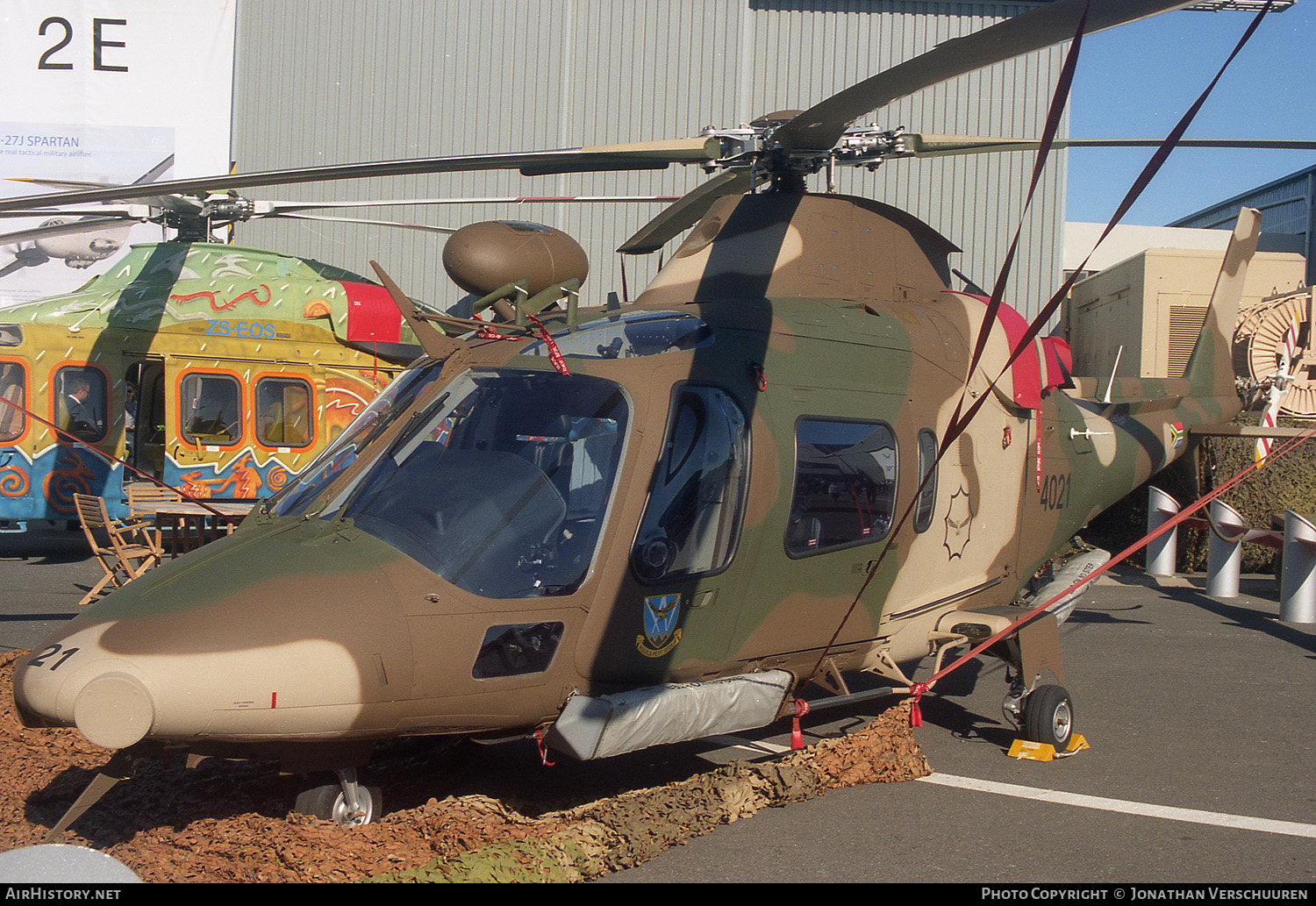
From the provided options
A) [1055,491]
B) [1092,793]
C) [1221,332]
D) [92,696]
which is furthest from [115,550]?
[1221,332]

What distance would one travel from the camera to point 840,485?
4.80 meters

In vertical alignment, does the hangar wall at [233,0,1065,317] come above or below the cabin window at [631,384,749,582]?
above

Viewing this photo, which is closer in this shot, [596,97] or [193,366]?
[193,366]

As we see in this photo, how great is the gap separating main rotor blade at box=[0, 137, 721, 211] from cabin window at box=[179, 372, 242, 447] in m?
6.65

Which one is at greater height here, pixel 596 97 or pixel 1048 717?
pixel 596 97

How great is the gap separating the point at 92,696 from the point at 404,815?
125 cm

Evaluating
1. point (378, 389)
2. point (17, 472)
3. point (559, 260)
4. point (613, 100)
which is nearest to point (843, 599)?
point (559, 260)

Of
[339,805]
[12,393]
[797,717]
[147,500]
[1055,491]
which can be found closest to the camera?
[339,805]

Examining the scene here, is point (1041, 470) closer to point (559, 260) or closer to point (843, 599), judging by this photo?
point (843, 599)

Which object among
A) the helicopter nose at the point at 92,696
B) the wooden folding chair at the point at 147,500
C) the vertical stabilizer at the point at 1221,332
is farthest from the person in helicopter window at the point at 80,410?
the vertical stabilizer at the point at 1221,332

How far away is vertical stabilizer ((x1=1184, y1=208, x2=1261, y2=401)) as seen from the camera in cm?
833

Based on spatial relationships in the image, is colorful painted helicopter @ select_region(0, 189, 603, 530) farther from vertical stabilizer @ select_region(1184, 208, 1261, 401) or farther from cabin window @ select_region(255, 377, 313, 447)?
vertical stabilizer @ select_region(1184, 208, 1261, 401)

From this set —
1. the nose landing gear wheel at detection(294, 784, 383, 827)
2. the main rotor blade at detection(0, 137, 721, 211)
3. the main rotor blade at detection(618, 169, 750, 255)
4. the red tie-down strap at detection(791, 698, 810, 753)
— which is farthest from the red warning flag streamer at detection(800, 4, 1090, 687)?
the nose landing gear wheel at detection(294, 784, 383, 827)

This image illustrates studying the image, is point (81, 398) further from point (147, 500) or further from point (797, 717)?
point (797, 717)
